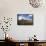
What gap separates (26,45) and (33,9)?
170 centimetres

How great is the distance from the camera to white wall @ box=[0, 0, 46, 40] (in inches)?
218

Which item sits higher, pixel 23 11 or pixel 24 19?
pixel 23 11

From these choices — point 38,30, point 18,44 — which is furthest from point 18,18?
point 18,44

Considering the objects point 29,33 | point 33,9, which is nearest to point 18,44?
point 29,33

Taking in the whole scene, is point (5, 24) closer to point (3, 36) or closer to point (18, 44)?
point (3, 36)

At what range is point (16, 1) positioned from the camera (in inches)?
220

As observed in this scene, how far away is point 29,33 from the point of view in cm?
555

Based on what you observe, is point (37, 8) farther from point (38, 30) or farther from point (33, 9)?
point (38, 30)

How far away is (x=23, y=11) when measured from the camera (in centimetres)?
559

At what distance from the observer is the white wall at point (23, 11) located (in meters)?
5.54

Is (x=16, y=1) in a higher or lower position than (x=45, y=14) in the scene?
higher

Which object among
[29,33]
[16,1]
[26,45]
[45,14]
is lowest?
[26,45]

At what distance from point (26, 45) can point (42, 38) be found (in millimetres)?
1191

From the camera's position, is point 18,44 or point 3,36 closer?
point 18,44
